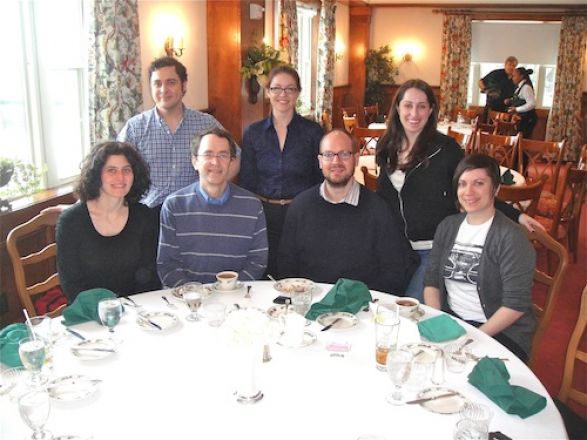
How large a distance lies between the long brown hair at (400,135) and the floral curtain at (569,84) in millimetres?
8344

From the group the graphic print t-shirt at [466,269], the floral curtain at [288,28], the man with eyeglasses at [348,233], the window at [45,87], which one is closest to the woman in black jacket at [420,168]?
the man with eyeglasses at [348,233]

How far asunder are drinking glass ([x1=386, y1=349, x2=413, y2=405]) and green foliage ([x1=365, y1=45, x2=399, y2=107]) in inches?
381

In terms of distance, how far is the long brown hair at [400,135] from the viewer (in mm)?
2578

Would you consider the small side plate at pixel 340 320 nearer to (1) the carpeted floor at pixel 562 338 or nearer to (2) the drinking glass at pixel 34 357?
(2) the drinking glass at pixel 34 357

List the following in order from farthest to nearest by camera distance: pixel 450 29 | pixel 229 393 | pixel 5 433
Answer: pixel 450 29, pixel 229 393, pixel 5 433

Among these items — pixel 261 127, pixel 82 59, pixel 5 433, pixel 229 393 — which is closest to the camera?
pixel 5 433

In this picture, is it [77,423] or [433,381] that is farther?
[433,381]

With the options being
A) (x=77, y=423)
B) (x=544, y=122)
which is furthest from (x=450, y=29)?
(x=77, y=423)

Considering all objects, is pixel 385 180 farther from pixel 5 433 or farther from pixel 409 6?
pixel 409 6

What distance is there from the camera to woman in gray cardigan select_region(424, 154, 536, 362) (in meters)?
2.04

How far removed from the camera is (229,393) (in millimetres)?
1411

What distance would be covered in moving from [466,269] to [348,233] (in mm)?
519

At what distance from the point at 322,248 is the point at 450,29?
8.93 m

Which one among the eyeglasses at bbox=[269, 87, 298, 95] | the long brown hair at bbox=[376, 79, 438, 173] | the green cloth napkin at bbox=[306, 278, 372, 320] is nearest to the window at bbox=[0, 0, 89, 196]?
the eyeglasses at bbox=[269, 87, 298, 95]
